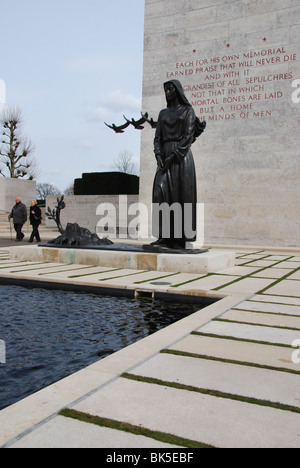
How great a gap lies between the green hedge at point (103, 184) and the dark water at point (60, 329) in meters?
13.5

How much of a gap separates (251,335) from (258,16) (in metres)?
12.0

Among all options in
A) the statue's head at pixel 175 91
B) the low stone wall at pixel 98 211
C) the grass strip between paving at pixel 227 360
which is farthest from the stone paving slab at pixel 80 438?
the low stone wall at pixel 98 211

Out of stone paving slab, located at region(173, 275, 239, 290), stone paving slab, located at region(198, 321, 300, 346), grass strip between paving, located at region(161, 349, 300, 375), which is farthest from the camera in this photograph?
stone paving slab, located at region(173, 275, 239, 290)

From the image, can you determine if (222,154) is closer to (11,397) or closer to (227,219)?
(227,219)

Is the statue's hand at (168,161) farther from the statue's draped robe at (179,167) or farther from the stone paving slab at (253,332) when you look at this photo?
the stone paving slab at (253,332)

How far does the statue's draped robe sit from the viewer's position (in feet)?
21.9

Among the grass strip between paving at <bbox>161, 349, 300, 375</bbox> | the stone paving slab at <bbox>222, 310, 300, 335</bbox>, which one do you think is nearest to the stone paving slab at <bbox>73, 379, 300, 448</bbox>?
the grass strip between paving at <bbox>161, 349, 300, 375</bbox>

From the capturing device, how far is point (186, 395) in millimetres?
1983

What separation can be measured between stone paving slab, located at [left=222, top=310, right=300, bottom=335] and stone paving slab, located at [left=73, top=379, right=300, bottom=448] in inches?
60.6

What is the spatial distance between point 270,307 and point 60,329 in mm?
1972

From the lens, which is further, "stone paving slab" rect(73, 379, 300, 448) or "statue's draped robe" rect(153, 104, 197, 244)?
"statue's draped robe" rect(153, 104, 197, 244)

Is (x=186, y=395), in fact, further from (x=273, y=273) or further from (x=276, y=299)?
(x=273, y=273)

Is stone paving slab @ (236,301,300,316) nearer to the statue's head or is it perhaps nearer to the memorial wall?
the statue's head
